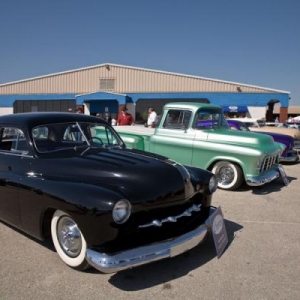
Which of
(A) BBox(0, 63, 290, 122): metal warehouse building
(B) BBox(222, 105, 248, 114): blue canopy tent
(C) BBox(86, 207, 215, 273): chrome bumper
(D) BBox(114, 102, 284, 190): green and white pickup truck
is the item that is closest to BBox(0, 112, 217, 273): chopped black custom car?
(C) BBox(86, 207, 215, 273): chrome bumper

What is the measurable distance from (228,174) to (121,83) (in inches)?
1169

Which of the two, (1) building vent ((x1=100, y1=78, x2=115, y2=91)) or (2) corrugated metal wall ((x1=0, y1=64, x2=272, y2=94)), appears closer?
(2) corrugated metal wall ((x1=0, y1=64, x2=272, y2=94))

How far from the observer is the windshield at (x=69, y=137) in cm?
405

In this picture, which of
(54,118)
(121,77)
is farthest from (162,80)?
(54,118)

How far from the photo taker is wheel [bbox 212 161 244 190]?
6773mm

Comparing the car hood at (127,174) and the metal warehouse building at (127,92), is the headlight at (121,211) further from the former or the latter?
the metal warehouse building at (127,92)

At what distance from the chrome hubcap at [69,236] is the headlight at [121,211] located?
0.50m

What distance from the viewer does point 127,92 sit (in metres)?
35.1

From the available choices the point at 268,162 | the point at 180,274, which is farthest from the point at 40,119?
the point at 268,162

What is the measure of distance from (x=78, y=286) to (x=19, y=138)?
1967 mm

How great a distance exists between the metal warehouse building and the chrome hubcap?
94.8ft

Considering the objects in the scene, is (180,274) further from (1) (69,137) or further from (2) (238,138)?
(2) (238,138)

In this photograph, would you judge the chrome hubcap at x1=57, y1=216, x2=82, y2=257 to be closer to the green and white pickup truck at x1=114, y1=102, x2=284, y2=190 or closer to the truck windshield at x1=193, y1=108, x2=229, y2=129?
the green and white pickup truck at x1=114, y1=102, x2=284, y2=190

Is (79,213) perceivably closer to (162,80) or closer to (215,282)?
(215,282)
